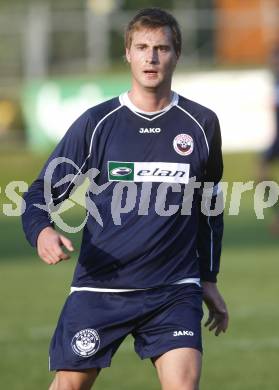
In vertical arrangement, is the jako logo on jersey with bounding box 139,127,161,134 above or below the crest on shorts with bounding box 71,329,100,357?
above

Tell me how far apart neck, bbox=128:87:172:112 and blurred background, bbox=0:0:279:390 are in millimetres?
2499

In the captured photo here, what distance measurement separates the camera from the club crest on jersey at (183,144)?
6.45m

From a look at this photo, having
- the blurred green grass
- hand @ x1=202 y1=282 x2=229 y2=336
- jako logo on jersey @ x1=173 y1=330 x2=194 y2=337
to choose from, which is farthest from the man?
the blurred green grass

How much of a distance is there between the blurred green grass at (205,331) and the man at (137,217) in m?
2.37

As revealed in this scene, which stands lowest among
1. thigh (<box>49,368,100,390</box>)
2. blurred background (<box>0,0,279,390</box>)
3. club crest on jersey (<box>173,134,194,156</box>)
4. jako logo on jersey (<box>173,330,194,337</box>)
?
blurred background (<box>0,0,279,390</box>)

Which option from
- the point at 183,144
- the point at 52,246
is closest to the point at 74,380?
the point at 52,246

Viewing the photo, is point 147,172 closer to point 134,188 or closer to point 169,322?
Answer: point 134,188

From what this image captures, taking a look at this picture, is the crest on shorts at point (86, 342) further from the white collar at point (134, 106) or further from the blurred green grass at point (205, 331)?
the blurred green grass at point (205, 331)

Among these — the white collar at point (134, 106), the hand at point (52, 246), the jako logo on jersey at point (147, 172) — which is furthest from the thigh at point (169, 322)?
the white collar at point (134, 106)

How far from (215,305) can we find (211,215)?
0.49 metres

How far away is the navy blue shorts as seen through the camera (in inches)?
246

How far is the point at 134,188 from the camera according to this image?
641cm

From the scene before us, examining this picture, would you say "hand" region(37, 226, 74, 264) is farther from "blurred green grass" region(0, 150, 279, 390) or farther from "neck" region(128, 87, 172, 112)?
"blurred green grass" region(0, 150, 279, 390)

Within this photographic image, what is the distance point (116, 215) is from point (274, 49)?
1391 cm
